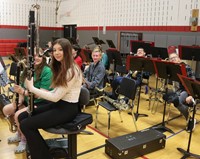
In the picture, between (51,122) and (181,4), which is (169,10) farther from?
(51,122)

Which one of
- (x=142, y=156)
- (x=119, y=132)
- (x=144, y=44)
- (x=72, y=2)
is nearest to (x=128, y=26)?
(x=144, y=44)

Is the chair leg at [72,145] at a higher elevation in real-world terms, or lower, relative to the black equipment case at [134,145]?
higher

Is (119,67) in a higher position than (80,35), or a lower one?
lower

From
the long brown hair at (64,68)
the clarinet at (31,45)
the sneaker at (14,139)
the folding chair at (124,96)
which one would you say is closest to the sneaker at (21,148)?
the sneaker at (14,139)

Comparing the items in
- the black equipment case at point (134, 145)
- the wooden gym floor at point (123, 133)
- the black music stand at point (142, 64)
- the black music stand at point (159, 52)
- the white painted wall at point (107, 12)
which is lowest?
the wooden gym floor at point (123, 133)

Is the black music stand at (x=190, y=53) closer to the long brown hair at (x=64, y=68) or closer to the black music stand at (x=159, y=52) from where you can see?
the black music stand at (x=159, y=52)

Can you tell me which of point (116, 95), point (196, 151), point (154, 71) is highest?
point (154, 71)

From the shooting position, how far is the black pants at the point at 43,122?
8.32ft

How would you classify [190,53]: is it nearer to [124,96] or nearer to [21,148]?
[124,96]

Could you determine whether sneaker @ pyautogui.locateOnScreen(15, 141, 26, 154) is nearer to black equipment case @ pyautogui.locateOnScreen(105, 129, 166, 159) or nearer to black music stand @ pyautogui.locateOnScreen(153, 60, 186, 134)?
black equipment case @ pyautogui.locateOnScreen(105, 129, 166, 159)

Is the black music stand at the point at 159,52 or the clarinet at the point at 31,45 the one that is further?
the black music stand at the point at 159,52

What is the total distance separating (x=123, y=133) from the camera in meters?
4.12

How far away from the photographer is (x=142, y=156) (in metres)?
3.30

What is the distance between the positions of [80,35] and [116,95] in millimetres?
9837
